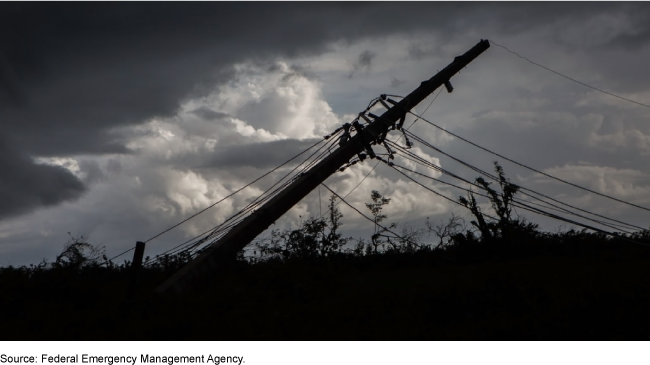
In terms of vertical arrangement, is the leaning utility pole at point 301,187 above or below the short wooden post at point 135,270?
above

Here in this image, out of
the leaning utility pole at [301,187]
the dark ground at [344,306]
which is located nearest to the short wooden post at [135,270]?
the dark ground at [344,306]

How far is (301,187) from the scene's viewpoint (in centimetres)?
1563

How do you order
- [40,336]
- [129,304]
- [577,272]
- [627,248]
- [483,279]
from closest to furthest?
1. [40,336]
2. [129,304]
3. [483,279]
4. [577,272]
5. [627,248]

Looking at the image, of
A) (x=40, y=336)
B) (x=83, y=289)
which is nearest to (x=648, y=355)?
(x=40, y=336)

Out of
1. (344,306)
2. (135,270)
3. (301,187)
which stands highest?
(301,187)

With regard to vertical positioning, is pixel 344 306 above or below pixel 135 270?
below

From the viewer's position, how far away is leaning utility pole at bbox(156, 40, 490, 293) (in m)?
13.7

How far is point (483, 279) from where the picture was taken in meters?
13.5

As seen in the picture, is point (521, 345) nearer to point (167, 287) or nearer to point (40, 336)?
point (167, 287)

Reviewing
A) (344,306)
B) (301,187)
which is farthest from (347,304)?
(301,187)

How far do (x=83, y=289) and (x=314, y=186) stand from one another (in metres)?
6.56

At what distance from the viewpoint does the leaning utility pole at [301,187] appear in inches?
538

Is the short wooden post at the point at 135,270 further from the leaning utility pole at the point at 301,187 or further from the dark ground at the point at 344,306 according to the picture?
the leaning utility pole at the point at 301,187

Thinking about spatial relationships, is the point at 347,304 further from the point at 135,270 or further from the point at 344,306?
the point at 135,270
